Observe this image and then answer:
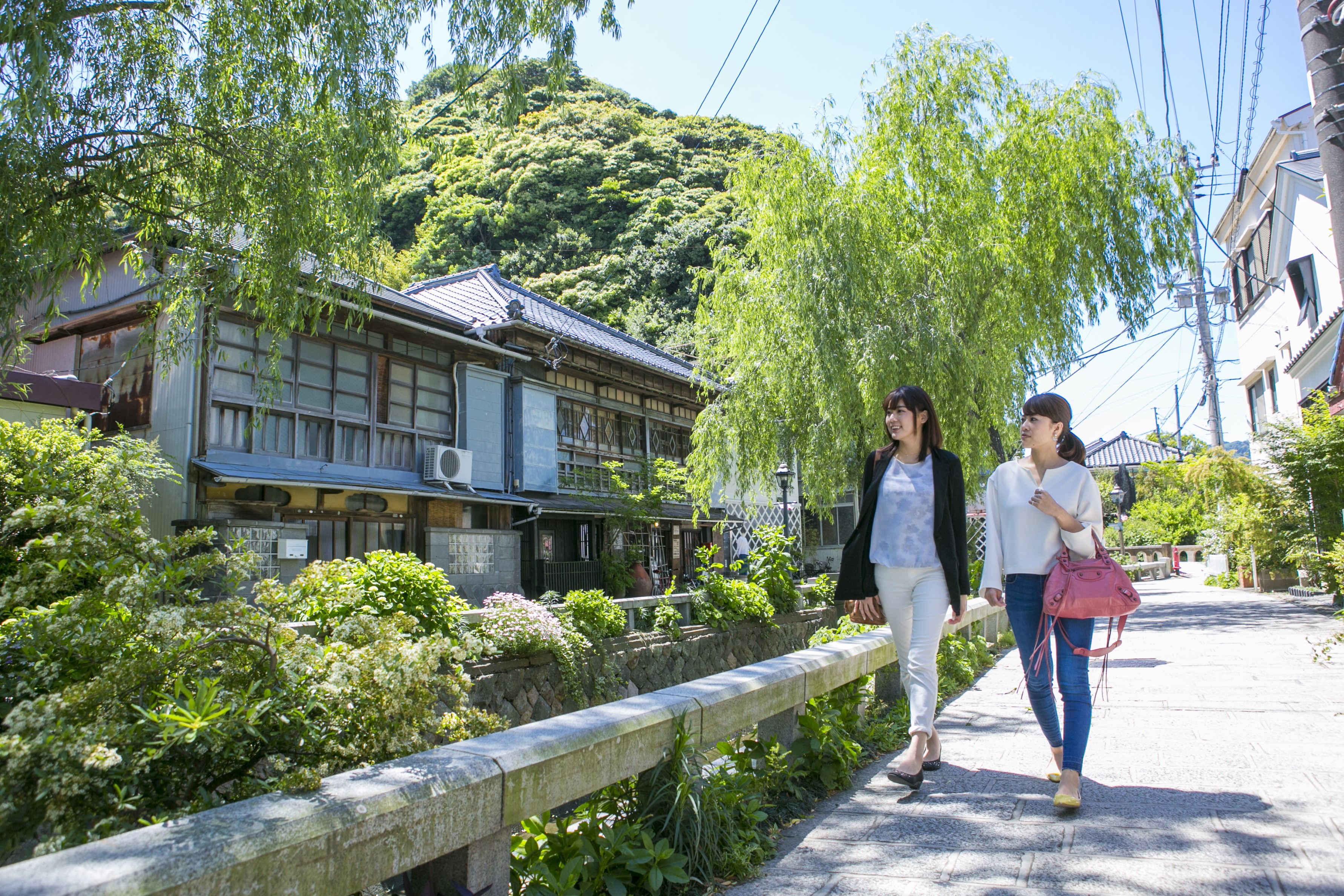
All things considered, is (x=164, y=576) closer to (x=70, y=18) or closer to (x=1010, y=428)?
(x=70, y=18)

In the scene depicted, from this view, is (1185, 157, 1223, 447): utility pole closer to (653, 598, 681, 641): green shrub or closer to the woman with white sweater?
(653, 598, 681, 641): green shrub

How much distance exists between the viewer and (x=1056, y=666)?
12.1 ft

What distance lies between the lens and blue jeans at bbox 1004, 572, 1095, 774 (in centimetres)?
346

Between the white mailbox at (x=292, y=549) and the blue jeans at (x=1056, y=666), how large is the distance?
10866 millimetres

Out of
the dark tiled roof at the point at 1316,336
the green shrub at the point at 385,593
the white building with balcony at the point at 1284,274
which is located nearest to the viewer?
the green shrub at the point at 385,593

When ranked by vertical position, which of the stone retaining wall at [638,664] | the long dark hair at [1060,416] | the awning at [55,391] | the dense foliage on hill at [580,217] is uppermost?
the dense foliage on hill at [580,217]

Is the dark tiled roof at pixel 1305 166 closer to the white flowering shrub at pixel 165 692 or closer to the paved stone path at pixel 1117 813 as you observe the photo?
the paved stone path at pixel 1117 813

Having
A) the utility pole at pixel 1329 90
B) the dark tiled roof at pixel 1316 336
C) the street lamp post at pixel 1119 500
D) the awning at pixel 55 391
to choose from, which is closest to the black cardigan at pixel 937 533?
the utility pole at pixel 1329 90

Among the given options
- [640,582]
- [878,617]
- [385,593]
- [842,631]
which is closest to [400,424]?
[640,582]

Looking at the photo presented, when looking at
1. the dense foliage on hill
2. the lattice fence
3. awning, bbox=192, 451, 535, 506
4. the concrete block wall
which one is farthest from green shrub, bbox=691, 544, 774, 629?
the dense foliage on hill

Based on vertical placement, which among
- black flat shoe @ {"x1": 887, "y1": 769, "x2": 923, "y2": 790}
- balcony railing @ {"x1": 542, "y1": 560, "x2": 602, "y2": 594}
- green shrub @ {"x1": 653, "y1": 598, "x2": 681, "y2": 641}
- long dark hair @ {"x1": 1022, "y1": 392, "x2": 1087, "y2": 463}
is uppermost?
long dark hair @ {"x1": 1022, "y1": 392, "x2": 1087, "y2": 463}

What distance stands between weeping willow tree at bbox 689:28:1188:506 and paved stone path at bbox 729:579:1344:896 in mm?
8027

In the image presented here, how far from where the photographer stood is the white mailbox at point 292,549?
12312 millimetres

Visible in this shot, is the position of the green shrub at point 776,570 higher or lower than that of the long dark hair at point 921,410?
lower
